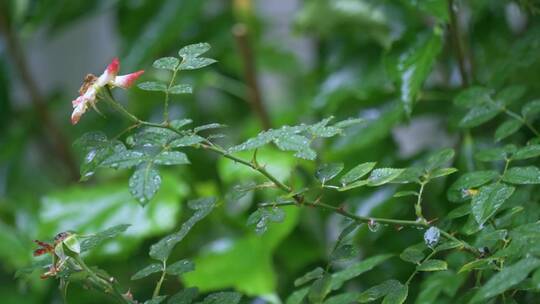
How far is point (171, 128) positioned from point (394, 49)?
314mm

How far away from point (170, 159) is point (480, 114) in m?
0.26

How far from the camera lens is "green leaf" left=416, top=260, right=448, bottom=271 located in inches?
16.0

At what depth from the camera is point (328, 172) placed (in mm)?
427

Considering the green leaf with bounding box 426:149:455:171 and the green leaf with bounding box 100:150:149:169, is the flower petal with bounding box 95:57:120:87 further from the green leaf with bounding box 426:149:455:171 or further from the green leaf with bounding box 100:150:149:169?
the green leaf with bounding box 426:149:455:171

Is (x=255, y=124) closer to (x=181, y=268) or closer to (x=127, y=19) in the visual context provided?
(x=127, y=19)

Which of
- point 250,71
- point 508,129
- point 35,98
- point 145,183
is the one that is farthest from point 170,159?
point 35,98

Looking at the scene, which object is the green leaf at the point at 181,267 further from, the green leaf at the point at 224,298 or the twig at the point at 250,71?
the twig at the point at 250,71

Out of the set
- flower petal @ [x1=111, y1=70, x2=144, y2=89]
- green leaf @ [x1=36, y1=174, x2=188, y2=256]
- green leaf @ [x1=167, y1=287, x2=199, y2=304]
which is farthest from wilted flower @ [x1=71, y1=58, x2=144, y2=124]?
green leaf @ [x1=36, y1=174, x2=188, y2=256]

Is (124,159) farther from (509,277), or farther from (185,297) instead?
(509,277)

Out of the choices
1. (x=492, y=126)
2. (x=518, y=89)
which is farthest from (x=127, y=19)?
(x=518, y=89)

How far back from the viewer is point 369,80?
2.85ft

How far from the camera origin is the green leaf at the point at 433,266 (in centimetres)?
41

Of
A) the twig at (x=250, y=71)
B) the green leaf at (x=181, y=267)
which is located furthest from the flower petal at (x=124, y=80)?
the twig at (x=250, y=71)

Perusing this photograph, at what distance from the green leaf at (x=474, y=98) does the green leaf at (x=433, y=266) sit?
179 mm
